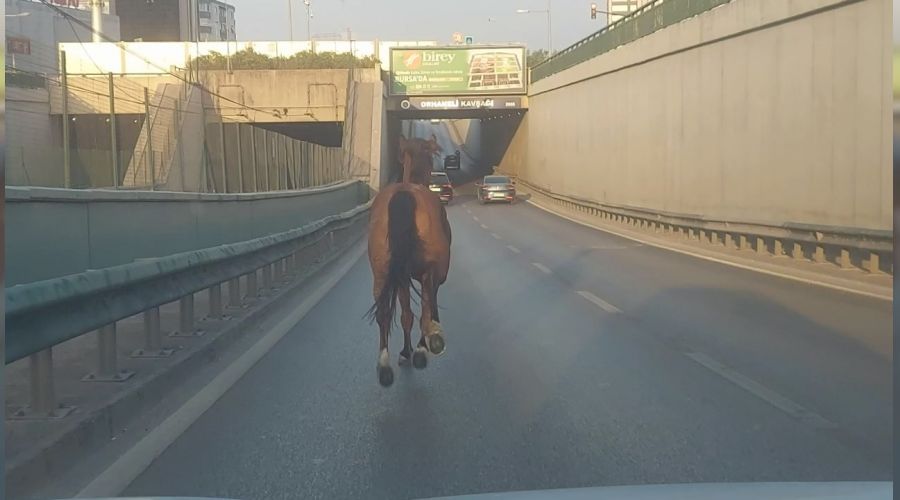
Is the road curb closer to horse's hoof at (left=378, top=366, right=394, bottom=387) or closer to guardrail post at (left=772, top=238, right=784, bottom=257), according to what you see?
horse's hoof at (left=378, top=366, right=394, bottom=387)

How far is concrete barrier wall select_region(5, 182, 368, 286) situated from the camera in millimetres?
6672

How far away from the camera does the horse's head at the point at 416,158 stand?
7973 millimetres

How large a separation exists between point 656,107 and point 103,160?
18.7 meters

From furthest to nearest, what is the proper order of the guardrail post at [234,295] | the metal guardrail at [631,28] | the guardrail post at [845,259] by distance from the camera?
the metal guardrail at [631,28], the guardrail post at [845,259], the guardrail post at [234,295]

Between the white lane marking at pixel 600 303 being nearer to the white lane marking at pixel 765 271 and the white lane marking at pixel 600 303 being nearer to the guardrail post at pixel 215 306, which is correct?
the white lane marking at pixel 765 271

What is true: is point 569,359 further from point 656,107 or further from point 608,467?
point 656,107

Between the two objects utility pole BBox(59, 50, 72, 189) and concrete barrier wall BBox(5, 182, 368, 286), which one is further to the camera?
utility pole BBox(59, 50, 72, 189)

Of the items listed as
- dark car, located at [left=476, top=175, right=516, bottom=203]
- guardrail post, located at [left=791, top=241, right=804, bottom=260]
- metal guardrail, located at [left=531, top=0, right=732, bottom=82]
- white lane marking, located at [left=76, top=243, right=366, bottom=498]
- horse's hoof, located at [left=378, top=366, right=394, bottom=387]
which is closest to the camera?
white lane marking, located at [left=76, top=243, right=366, bottom=498]

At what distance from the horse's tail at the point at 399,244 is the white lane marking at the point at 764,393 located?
2.88 m

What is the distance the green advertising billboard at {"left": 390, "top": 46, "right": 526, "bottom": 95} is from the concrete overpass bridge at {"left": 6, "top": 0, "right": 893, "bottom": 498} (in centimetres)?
2936

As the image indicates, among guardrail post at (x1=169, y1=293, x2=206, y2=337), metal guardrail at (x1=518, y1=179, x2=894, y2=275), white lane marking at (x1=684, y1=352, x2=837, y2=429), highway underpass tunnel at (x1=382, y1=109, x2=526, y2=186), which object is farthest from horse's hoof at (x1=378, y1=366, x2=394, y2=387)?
highway underpass tunnel at (x1=382, y1=109, x2=526, y2=186)

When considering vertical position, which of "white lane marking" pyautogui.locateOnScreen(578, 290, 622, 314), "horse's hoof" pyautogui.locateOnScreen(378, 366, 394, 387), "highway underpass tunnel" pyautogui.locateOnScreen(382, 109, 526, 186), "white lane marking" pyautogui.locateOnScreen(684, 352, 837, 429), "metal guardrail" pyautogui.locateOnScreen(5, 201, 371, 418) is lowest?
"white lane marking" pyautogui.locateOnScreen(684, 352, 837, 429)

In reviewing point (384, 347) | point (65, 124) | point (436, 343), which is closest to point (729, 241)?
point (65, 124)

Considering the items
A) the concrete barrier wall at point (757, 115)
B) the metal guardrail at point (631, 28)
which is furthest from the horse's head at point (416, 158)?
the metal guardrail at point (631, 28)
